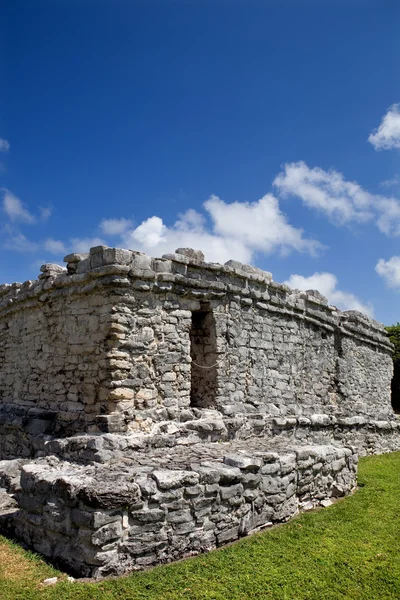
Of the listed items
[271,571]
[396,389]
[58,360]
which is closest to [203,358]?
[58,360]

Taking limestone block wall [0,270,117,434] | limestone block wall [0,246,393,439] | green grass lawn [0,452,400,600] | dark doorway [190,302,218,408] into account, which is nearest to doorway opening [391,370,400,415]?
limestone block wall [0,246,393,439]

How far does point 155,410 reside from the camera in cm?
780

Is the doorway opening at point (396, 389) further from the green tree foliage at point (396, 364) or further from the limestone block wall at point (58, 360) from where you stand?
the limestone block wall at point (58, 360)

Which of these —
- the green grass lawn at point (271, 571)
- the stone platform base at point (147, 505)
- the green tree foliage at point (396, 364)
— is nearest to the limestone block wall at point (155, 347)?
the stone platform base at point (147, 505)

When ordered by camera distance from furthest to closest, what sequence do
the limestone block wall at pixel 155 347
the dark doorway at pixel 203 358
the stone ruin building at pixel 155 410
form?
the dark doorway at pixel 203 358, the limestone block wall at pixel 155 347, the stone ruin building at pixel 155 410

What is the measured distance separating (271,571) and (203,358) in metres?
4.47

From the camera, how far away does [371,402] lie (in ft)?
51.8

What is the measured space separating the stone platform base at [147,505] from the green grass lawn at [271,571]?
182 millimetres

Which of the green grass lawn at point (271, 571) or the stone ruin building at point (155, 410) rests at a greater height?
the stone ruin building at point (155, 410)

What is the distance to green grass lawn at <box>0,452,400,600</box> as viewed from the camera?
455 cm

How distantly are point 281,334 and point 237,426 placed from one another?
2.64 m

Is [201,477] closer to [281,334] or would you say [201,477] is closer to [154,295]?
[154,295]

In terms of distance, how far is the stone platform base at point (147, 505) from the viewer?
4898mm

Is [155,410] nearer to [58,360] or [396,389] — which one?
[58,360]
